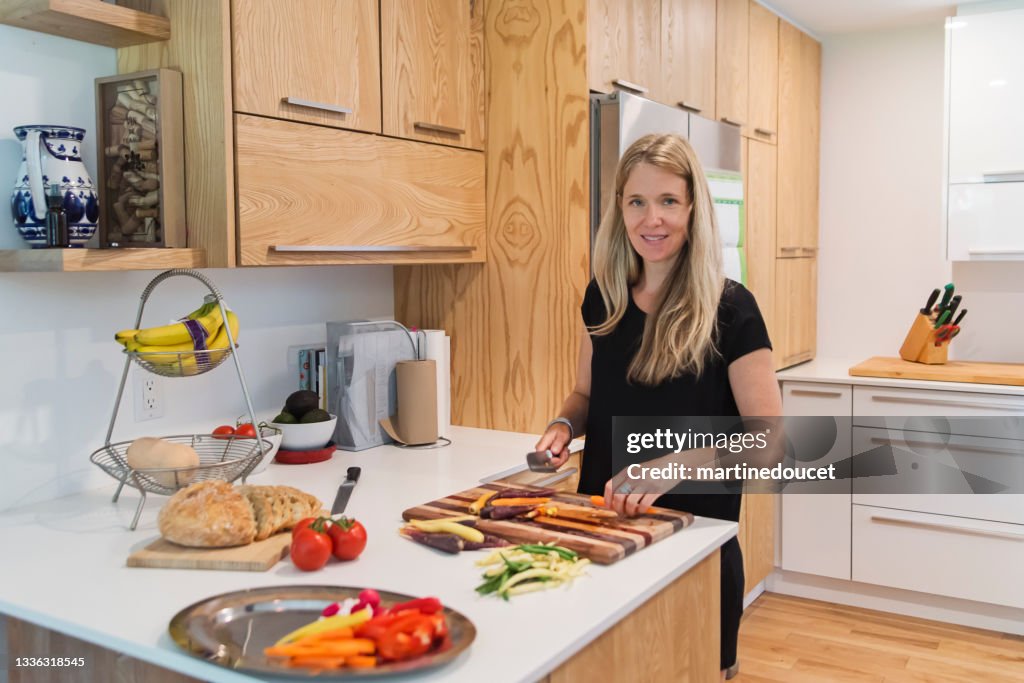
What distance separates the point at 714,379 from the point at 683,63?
4.84 feet

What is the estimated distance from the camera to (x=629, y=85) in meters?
2.66

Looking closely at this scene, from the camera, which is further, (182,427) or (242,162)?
(182,427)

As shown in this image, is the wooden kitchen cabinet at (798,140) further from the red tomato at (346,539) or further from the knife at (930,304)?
the red tomato at (346,539)

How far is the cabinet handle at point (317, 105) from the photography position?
6.73 ft

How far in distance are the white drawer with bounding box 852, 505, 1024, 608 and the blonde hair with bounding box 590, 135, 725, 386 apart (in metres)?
1.96

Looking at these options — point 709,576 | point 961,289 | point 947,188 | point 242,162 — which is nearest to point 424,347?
point 242,162

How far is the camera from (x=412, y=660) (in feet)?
3.71

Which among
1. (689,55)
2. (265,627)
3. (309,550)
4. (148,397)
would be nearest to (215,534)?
(309,550)

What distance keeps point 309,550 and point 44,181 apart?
0.92 meters

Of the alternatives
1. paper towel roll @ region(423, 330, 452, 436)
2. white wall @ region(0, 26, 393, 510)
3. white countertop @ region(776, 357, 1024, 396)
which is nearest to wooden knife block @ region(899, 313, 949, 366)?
white countertop @ region(776, 357, 1024, 396)

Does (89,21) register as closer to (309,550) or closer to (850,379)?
(309,550)

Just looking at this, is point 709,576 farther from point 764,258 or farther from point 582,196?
point 764,258

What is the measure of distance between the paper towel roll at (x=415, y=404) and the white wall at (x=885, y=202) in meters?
2.38

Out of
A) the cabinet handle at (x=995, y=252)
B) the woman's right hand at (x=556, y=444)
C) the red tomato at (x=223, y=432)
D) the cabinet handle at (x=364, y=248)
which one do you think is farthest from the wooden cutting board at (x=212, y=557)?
the cabinet handle at (x=995, y=252)
